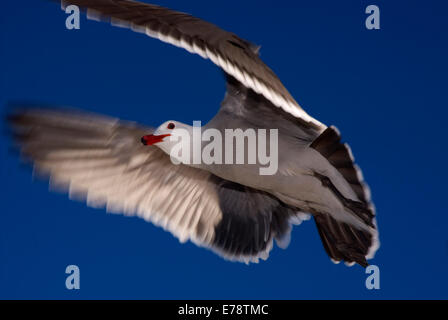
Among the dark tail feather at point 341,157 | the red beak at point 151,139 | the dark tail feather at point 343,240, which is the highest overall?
the red beak at point 151,139

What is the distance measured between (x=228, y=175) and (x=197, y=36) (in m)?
1.11

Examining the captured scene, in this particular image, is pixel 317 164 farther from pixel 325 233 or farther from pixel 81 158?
pixel 81 158

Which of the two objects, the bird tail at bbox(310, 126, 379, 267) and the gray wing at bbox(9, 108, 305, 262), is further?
the gray wing at bbox(9, 108, 305, 262)

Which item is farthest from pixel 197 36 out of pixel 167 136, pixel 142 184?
pixel 142 184

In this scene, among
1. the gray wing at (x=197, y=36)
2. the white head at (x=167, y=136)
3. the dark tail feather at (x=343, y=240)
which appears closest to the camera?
the gray wing at (x=197, y=36)

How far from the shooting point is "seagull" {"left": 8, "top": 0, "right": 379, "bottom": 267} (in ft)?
10.8

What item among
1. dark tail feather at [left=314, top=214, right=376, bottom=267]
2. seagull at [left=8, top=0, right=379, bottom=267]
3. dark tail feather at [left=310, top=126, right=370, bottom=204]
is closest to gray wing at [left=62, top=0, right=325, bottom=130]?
seagull at [left=8, top=0, right=379, bottom=267]

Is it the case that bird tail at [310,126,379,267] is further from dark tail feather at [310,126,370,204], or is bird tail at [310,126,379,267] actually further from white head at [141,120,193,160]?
white head at [141,120,193,160]

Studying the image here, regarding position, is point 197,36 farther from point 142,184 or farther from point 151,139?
point 142,184

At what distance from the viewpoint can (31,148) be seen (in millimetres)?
3572

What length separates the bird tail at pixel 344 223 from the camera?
10.8 ft

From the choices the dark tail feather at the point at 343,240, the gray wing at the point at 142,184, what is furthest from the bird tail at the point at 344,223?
the gray wing at the point at 142,184

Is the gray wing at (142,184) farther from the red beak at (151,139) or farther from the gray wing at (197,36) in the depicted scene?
the gray wing at (197,36)

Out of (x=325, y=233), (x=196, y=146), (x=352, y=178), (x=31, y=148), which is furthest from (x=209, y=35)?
(x=325, y=233)
